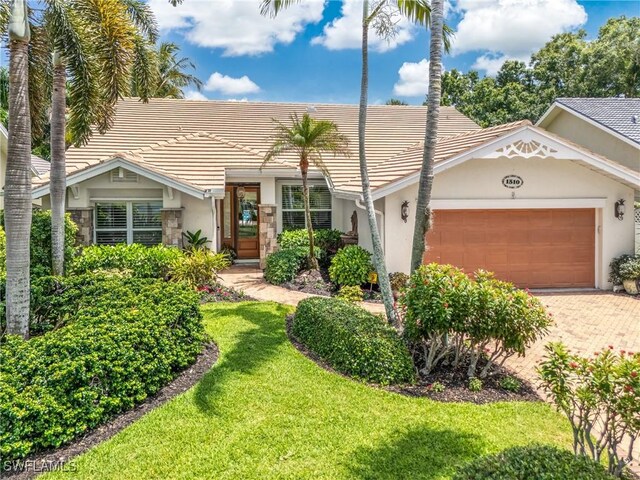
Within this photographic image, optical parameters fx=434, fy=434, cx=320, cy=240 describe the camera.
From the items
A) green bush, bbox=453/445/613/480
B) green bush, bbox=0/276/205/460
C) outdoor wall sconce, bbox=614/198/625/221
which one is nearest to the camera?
green bush, bbox=453/445/613/480

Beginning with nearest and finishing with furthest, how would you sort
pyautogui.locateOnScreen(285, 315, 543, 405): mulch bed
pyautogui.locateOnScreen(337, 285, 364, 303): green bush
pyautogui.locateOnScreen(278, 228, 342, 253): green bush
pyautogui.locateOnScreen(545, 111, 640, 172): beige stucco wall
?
pyautogui.locateOnScreen(285, 315, 543, 405): mulch bed, pyautogui.locateOnScreen(337, 285, 364, 303): green bush, pyautogui.locateOnScreen(278, 228, 342, 253): green bush, pyautogui.locateOnScreen(545, 111, 640, 172): beige stucco wall

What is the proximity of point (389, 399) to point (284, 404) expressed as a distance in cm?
142

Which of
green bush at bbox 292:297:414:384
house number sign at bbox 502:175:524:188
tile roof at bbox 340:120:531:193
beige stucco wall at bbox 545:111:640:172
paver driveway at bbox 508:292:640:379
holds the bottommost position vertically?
paver driveway at bbox 508:292:640:379

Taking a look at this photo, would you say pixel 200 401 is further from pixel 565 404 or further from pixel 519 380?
pixel 519 380

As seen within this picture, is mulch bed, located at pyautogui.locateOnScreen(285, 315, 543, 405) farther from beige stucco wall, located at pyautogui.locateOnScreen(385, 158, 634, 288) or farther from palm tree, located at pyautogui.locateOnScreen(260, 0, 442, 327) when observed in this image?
beige stucco wall, located at pyautogui.locateOnScreen(385, 158, 634, 288)

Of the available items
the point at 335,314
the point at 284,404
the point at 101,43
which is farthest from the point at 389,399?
the point at 101,43

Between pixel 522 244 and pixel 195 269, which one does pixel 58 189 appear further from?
pixel 522 244

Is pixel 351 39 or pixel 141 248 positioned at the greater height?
pixel 351 39

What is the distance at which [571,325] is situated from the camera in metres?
9.72

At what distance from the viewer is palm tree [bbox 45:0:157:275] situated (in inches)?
307

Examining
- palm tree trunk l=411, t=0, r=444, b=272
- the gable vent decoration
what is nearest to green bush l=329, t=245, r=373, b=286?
the gable vent decoration

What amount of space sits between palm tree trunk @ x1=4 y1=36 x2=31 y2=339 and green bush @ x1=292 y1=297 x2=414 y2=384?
4591mm

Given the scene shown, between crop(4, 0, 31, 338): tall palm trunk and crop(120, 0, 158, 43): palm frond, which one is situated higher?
crop(120, 0, 158, 43): palm frond

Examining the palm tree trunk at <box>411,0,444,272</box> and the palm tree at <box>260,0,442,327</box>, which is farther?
the palm tree at <box>260,0,442,327</box>
